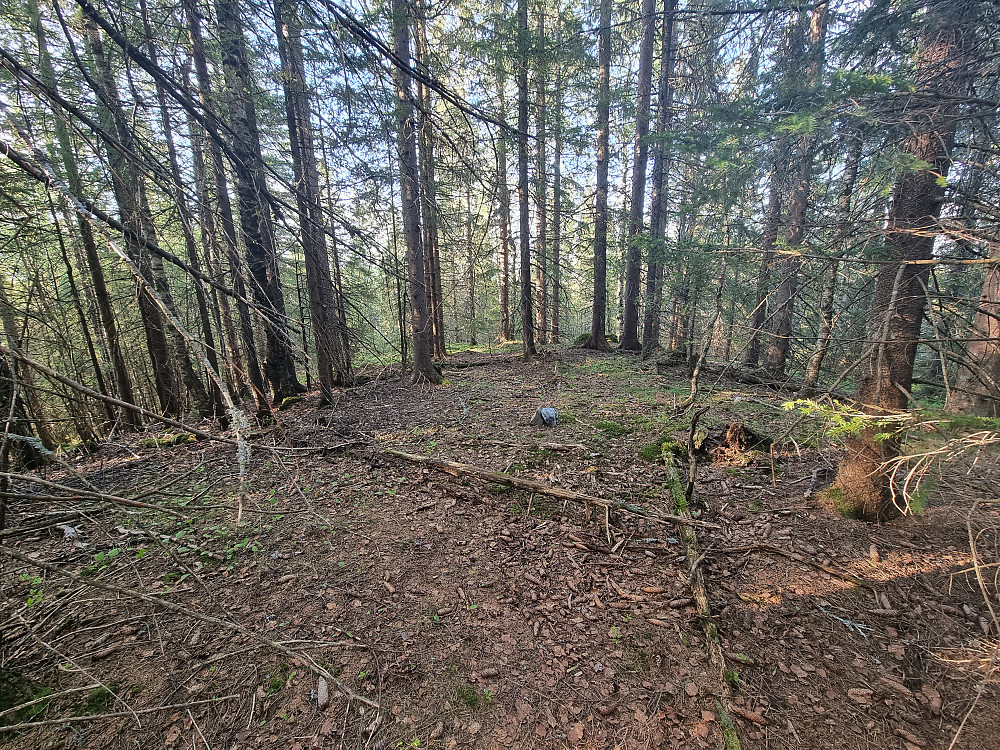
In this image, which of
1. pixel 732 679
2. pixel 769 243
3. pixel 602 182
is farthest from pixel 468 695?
pixel 602 182

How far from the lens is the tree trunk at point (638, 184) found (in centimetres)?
1033

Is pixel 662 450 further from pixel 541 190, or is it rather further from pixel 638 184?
pixel 638 184

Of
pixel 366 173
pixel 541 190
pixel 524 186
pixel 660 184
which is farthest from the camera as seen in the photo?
pixel 660 184

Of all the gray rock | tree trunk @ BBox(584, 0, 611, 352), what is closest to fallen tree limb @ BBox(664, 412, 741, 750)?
the gray rock

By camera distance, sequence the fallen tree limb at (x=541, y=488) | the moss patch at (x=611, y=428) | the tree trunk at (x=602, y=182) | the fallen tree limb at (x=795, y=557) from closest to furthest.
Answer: the fallen tree limb at (x=795, y=557)
the fallen tree limb at (x=541, y=488)
the moss patch at (x=611, y=428)
the tree trunk at (x=602, y=182)

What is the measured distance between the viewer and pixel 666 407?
7012mm

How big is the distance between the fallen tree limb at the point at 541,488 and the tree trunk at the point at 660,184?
22.0 ft

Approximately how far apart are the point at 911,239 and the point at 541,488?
3958 mm

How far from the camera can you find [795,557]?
3.38 meters

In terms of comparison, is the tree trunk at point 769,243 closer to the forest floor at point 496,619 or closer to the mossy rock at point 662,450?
the forest floor at point 496,619

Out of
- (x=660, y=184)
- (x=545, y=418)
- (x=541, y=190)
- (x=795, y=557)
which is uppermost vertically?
(x=660, y=184)

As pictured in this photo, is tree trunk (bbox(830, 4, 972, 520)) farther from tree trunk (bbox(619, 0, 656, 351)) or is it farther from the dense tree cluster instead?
tree trunk (bbox(619, 0, 656, 351))

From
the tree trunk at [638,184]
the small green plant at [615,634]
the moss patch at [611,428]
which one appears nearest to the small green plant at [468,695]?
the small green plant at [615,634]

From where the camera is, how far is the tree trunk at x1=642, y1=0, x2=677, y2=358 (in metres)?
10.0
